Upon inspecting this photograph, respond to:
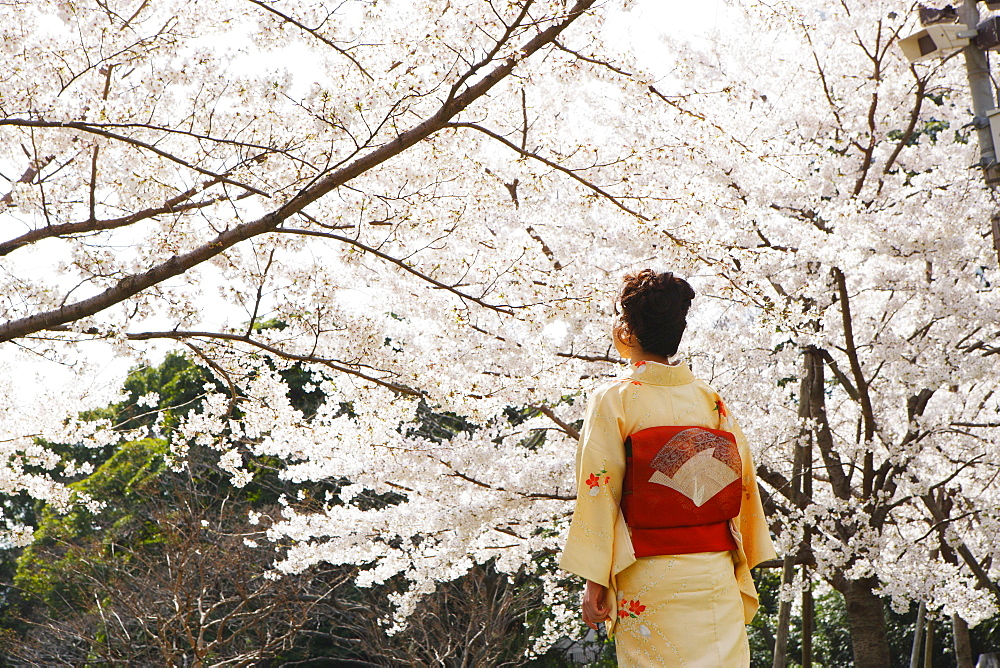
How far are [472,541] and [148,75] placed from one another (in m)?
3.27

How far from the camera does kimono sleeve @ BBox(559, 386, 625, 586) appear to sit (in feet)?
6.41

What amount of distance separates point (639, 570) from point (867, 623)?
4561mm

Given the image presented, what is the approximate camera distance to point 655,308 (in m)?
2.06

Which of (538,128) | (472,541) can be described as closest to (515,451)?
(472,541)

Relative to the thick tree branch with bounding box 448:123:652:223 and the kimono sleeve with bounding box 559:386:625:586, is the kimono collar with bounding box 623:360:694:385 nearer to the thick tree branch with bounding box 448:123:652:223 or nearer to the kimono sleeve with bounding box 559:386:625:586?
the kimono sleeve with bounding box 559:386:625:586

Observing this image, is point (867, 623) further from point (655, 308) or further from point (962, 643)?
point (655, 308)

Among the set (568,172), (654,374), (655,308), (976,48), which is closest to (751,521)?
(654,374)

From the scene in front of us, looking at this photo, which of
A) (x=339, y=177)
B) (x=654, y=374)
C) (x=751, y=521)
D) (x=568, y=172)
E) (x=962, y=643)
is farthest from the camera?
(x=962, y=643)

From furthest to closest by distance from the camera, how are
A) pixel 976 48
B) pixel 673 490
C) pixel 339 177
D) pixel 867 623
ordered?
pixel 867 623, pixel 976 48, pixel 339 177, pixel 673 490

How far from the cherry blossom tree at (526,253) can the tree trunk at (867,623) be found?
0.10 ft

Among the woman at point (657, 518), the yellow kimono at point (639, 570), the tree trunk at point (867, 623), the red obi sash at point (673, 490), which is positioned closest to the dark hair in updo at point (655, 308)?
the woman at point (657, 518)

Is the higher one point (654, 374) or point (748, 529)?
point (654, 374)

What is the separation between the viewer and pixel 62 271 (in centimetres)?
377

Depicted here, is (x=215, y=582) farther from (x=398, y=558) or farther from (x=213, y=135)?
(x=213, y=135)
